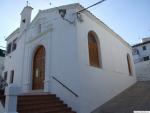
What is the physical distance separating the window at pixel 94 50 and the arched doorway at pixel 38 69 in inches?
118

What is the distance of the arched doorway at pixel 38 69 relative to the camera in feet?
29.8

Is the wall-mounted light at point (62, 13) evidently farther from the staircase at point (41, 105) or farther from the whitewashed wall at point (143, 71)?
the whitewashed wall at point (143, 71)

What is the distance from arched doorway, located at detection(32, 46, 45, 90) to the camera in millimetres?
9069

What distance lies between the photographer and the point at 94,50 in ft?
29.0

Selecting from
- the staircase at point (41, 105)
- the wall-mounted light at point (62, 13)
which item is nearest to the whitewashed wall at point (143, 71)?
the wall-mounted light at point (62, 13)

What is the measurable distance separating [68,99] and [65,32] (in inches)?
135

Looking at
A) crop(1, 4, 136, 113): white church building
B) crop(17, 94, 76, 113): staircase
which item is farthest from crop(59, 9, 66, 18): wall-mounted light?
crop(17, 94, 76, 113): staircase

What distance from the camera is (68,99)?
6980 millimetres

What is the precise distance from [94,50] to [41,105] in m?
4.39

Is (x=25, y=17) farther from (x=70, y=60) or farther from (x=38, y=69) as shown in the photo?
(x=70, y=60)

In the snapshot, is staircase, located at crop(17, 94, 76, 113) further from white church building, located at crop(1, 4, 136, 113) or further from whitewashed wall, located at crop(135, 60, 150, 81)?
whitewashed wall, located at crop(135, 60, 150, 81)

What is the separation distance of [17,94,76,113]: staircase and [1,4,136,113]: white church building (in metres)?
0.37

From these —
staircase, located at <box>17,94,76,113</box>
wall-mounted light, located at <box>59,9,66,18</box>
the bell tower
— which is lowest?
staircase, located at <box>17,94,76,113</box>

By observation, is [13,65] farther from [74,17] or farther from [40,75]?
[74,17]
